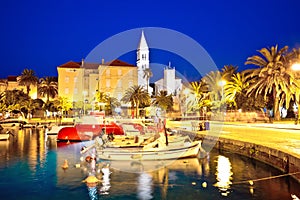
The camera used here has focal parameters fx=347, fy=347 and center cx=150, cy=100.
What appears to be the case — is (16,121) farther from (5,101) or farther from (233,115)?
(233,115)

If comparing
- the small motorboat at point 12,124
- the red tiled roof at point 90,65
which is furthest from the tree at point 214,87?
the red tiled roof at point 90,65

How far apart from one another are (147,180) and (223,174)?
3658mm

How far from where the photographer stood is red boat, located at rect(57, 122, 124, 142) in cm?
3069

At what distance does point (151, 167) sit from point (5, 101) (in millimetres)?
54006

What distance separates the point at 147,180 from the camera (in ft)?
49.2

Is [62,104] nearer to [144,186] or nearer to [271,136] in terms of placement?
[271,136]

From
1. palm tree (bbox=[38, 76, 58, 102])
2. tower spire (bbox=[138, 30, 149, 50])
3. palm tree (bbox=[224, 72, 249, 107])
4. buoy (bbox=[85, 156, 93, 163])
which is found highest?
tower spire (bbox=[138, 30, 149, 50])

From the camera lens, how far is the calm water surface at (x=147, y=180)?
12.7 meters

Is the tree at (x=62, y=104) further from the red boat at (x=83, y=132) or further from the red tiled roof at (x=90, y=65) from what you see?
the red boat at (x=83, y=132)

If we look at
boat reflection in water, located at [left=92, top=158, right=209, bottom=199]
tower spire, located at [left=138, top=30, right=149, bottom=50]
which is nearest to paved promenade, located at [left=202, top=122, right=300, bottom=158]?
boat reflection in water, located at [left=92, top=158, right=209, bottom=199]

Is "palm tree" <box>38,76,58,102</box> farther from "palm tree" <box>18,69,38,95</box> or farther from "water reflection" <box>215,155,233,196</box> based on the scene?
"water reflection" <box>215,155,233,196</box>

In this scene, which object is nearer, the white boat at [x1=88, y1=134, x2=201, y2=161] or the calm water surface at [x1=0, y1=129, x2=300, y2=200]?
the calm water surface at [x1=0, y1=129, x2=300, y2=200]

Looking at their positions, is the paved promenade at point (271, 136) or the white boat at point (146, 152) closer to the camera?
the paved promenade at point (271, 136)

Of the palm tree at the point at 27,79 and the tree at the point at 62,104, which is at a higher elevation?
the palm tree at the point at 27,79
